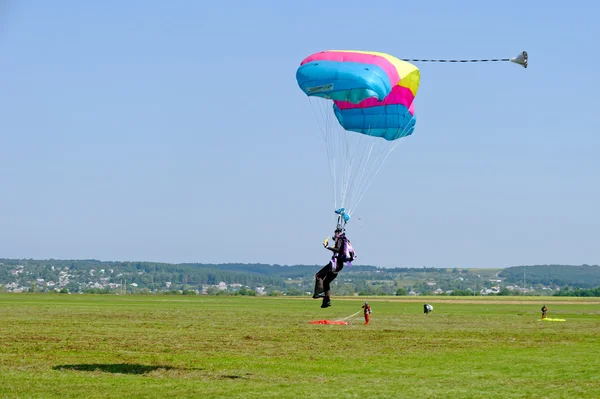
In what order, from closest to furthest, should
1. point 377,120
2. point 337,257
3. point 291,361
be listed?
point 337,257
point 377,120
point 291,361

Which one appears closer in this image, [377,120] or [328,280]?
[328,280]

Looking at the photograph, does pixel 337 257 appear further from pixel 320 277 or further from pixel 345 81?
pixel 345 81

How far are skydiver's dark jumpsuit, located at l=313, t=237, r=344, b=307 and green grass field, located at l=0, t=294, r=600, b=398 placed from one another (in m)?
2.45

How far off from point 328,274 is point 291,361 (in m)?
6.40

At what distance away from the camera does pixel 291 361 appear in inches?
1171

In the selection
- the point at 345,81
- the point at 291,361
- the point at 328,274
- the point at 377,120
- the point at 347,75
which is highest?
the point at 347,75

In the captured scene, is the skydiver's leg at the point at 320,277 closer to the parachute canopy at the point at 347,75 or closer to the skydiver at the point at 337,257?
the skydiver at the point at 337,257

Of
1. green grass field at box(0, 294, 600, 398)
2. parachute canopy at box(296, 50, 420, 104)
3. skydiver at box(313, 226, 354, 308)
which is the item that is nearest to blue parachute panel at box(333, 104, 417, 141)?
parachute canopy at box(296, 50, 420, 104)

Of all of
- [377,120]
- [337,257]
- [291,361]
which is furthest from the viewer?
[291,361]

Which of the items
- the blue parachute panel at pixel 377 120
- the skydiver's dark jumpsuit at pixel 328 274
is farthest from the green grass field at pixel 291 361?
the blue parachute panel at pixel 377 120

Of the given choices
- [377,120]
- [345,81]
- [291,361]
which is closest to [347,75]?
[345,81]

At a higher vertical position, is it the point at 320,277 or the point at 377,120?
the point at 377,120

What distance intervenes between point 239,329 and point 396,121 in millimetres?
21318

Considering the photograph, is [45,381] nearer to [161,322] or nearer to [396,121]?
[396,121]
